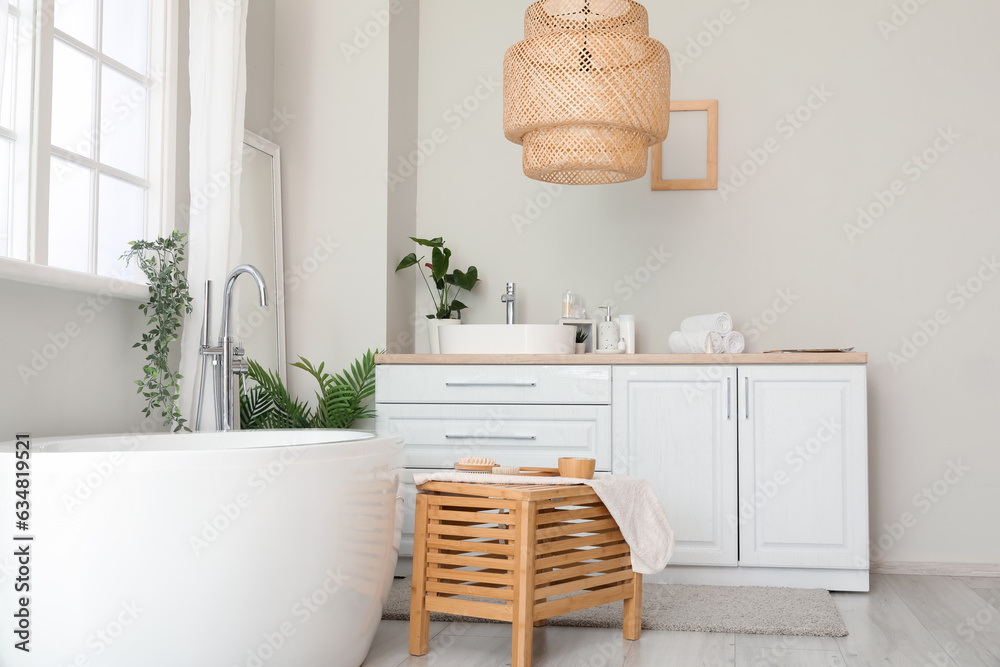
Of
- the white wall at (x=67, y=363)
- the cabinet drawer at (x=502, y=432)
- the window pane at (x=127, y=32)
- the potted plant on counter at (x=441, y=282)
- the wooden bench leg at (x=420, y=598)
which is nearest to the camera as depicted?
the white wall at (x=67, y=363)

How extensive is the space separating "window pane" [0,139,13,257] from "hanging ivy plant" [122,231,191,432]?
1.25 feet

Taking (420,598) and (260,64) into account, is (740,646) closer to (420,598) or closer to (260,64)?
(420,598)

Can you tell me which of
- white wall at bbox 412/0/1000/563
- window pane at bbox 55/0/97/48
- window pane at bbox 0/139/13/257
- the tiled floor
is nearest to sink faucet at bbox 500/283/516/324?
white wall at bbox 412/0/1000/563

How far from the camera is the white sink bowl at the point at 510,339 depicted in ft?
10.6

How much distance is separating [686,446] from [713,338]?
399mm

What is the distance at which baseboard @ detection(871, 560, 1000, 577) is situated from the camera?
3.32 metres

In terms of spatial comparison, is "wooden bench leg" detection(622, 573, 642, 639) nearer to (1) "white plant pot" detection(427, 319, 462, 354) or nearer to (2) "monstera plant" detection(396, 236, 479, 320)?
(1) "white plant pot" detection(427, 319, 462, 354)

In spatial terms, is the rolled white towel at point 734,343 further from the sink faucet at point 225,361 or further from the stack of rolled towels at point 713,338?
the sink faucet at point 225,361

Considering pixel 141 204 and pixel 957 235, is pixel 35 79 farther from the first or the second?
pixel 957 235

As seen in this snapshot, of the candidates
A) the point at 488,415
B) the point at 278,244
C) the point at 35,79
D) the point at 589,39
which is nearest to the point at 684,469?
the point at 488,415

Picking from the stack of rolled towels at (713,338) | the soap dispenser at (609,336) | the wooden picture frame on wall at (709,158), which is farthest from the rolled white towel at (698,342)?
the wooden picture frame on wall at (709,158)

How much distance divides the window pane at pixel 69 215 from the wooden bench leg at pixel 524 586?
143 cm

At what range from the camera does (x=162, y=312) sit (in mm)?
2566

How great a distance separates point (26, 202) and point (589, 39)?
1.65 meters
